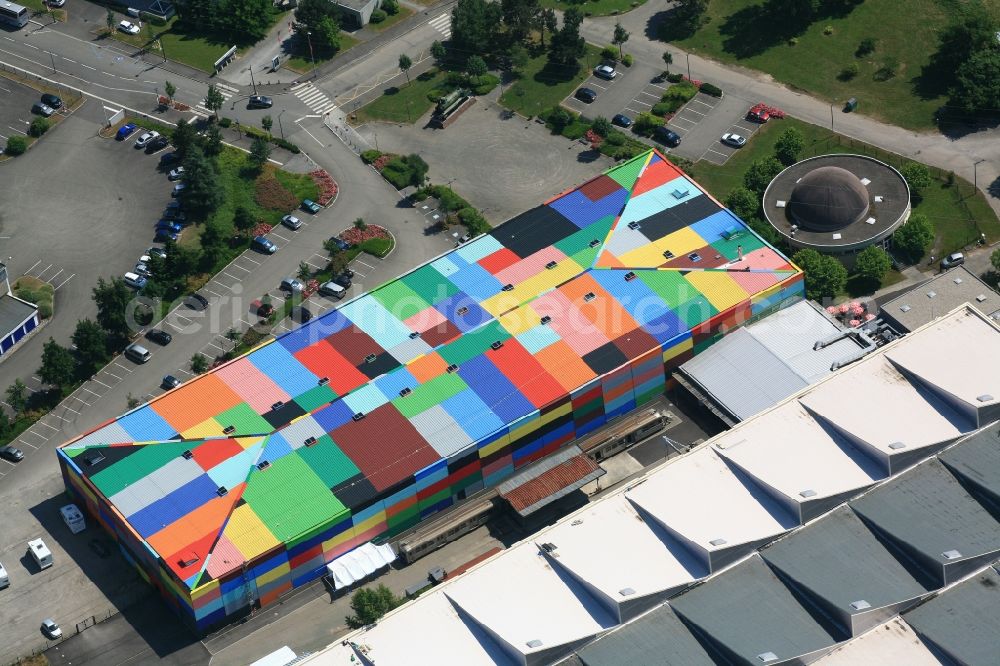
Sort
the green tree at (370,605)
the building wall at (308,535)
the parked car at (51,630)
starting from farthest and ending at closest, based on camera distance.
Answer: the parked car at (51,630), the building wall at (308,535), the green tree at (370,605)

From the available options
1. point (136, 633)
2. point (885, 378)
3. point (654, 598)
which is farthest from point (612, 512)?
point (136, 633)

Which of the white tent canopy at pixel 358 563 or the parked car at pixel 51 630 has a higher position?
the white tent canopy at pixel 358 563

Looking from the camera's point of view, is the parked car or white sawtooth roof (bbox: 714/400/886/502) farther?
the parked car

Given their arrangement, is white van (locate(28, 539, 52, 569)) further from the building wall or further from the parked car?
the parked car

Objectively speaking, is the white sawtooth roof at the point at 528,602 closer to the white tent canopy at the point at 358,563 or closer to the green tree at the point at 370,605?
the green tree at the point at 370,605

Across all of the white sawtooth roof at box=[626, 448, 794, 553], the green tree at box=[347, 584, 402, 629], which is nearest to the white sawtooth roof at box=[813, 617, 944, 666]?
the white sawtooth roof at box=[626, 448, 794, 553]

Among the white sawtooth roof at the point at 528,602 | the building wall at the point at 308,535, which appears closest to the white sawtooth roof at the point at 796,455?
the building wall at the point at 308,535
